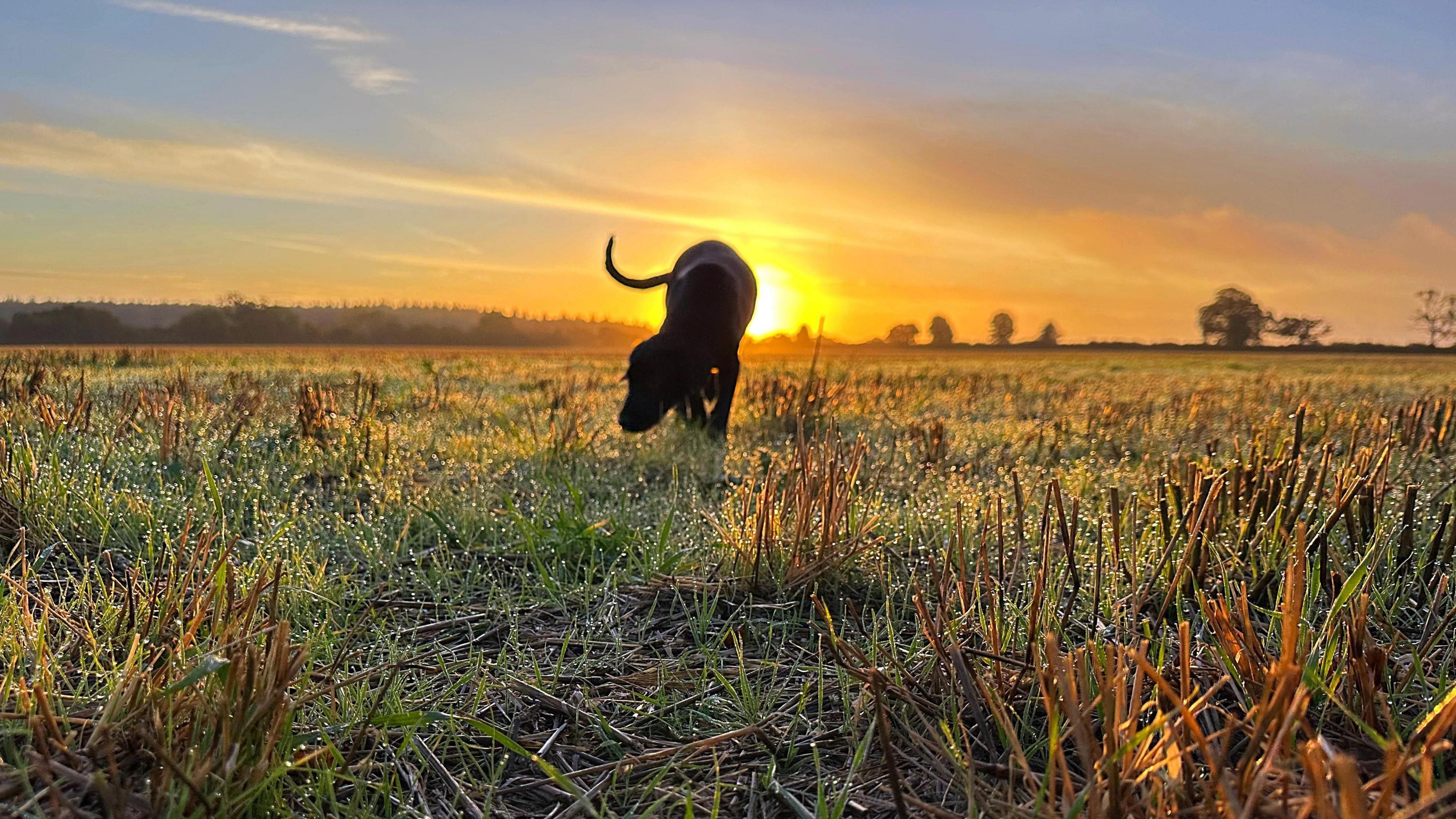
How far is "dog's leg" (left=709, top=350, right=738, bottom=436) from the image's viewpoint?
21.4 feet

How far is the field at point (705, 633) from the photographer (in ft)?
4.39

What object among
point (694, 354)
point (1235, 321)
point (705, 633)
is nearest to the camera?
point (705, 633)

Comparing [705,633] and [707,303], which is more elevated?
[707,303]

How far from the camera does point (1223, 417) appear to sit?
8.18 metres

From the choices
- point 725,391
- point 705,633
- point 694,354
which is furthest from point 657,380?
point 705,633

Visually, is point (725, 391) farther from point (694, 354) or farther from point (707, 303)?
point (707, 303)

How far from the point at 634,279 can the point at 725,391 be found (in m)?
1.86

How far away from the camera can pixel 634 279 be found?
310 inches

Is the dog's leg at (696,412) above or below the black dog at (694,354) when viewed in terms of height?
below

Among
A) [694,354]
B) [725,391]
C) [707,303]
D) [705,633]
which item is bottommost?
[705,633]

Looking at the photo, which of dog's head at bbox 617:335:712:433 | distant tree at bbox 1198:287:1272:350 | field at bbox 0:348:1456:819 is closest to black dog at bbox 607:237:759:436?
dog's head at bbox 617:335:712:433

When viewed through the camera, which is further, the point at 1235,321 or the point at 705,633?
the point at 1235,321

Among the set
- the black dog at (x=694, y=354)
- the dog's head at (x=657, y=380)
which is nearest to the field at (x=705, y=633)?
the dog's head at (x=657, y=380)

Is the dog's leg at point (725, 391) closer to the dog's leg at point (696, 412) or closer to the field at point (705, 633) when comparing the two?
the dog's leg at point (696, 412)
